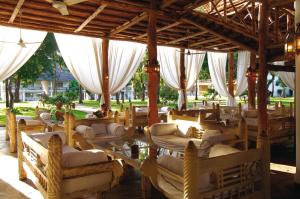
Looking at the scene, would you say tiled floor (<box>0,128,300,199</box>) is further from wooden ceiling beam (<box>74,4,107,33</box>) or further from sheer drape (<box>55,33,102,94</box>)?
sheer drape (<box>55,33,102,94</box>)

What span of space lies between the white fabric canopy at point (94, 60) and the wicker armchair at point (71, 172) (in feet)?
18.7

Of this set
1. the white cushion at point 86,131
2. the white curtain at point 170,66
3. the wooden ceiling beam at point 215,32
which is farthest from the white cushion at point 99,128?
the white curtain at point 170,66

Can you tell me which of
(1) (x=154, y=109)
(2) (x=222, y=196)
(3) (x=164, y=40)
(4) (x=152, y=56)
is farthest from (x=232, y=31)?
(2) (x=222, y=196)

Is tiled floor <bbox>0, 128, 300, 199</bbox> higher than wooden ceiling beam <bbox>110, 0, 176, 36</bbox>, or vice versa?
wooden ceiling beam <bbox>110, 0, 176, 36</bbox>

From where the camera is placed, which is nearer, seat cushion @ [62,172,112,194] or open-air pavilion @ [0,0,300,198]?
Result: seat cushion @ [62,172,112,194]

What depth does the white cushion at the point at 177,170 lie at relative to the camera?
2.42m

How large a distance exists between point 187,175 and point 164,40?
8.37 m

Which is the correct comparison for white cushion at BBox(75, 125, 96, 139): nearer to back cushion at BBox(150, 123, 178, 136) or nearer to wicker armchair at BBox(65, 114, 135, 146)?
wicker armchair at BBox(65, 114, 135, 146)

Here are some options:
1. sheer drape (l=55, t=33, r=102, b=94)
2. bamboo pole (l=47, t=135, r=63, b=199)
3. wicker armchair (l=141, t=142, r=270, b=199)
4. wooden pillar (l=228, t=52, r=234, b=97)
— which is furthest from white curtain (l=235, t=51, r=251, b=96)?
bamboo pole (l=47, t=135, r=63, b=199)

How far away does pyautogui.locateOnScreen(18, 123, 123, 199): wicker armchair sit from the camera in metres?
2.43

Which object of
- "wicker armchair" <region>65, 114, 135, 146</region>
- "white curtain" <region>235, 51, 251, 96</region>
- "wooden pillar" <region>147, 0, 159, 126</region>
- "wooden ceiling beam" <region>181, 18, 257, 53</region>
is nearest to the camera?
"wicker armchair" <region>65, 114, 135, 146</region>

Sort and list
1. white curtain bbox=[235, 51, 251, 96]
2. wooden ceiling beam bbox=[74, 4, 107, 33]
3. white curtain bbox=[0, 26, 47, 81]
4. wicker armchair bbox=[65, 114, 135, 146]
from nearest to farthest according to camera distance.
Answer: wicker armchair bbox=[65, 114, 135, 146] → wooden ceiling beam bbox=[74, 4, 107, 33] → white curtain bbox=[0, 26, 47, 81] → white curtain bbox=[235, 51, 251, 96]

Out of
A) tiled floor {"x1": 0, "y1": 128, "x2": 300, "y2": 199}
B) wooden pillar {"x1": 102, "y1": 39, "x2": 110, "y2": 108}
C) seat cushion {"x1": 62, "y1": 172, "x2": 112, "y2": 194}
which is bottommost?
tiled floor {"x1": 0, "y1": 128, "x2": 300, "y2": 199}

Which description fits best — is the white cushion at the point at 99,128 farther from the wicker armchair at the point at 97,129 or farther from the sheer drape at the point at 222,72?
the sheer drape at the point at 222,72
